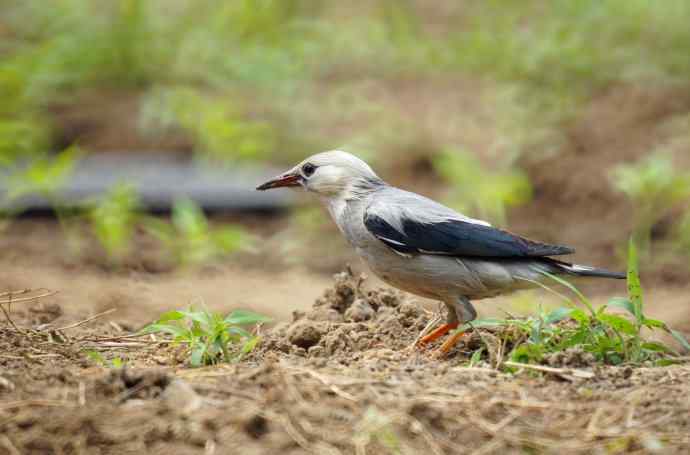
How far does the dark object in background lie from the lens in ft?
28.2

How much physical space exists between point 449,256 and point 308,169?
92 centimetres

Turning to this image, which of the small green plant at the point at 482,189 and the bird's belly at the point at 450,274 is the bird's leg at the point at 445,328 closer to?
the bird's belly at the point at 450,274

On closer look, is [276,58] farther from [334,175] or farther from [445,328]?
[445,328]

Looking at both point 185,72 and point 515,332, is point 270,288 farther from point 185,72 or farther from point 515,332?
point 185,72

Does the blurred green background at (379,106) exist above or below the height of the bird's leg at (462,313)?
above

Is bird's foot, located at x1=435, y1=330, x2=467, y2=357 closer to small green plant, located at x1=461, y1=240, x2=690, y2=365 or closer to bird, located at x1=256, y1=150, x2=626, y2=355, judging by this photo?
bird, located at x1=256, y1=150, x2=626, y2=355

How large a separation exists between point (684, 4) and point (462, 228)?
22.8 ft

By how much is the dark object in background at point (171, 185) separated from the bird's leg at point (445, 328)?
430cm

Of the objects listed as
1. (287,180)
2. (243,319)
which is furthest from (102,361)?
(287,180)

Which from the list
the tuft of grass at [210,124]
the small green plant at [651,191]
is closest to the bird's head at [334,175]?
the small green plant at [651,191]

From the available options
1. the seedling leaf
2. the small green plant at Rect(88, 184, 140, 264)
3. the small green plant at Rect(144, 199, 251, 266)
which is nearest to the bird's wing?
the seedling leaf

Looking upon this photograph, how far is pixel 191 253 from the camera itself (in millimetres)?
7469

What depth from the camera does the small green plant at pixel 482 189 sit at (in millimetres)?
8039

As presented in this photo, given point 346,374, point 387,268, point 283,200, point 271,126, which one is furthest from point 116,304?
point 271,126
